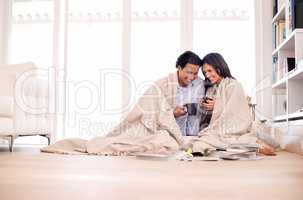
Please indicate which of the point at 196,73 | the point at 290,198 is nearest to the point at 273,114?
the point at 196,73

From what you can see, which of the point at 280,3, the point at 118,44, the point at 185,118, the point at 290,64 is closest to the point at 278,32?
the point at 280,3

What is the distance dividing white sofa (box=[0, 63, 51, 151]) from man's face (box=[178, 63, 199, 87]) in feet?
4.41

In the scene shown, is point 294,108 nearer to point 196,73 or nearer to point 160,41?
point 196,73

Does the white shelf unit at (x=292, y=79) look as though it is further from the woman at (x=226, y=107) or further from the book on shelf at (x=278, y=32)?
the woman at (x=226, y=107)

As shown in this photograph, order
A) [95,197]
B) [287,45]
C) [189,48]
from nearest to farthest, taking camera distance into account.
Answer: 1. [95,197]
2. [287,45]
3. [189,48]

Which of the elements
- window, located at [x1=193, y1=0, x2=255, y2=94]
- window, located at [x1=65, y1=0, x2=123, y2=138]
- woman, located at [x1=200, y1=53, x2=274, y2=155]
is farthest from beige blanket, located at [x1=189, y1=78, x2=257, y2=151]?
window, located at [x1=65, y1=0, x2=123, y2=138]

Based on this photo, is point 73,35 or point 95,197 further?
point 73,35

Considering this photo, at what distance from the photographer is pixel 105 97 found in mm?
4398

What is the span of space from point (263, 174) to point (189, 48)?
2987mm

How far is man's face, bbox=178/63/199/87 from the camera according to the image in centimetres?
278

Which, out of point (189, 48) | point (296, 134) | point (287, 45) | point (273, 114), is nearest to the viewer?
point (296, 134)

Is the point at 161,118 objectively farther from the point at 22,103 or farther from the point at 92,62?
the point at 92,62

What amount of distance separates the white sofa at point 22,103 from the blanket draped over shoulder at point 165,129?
0.46 metres

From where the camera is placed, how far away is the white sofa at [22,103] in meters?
2.87
